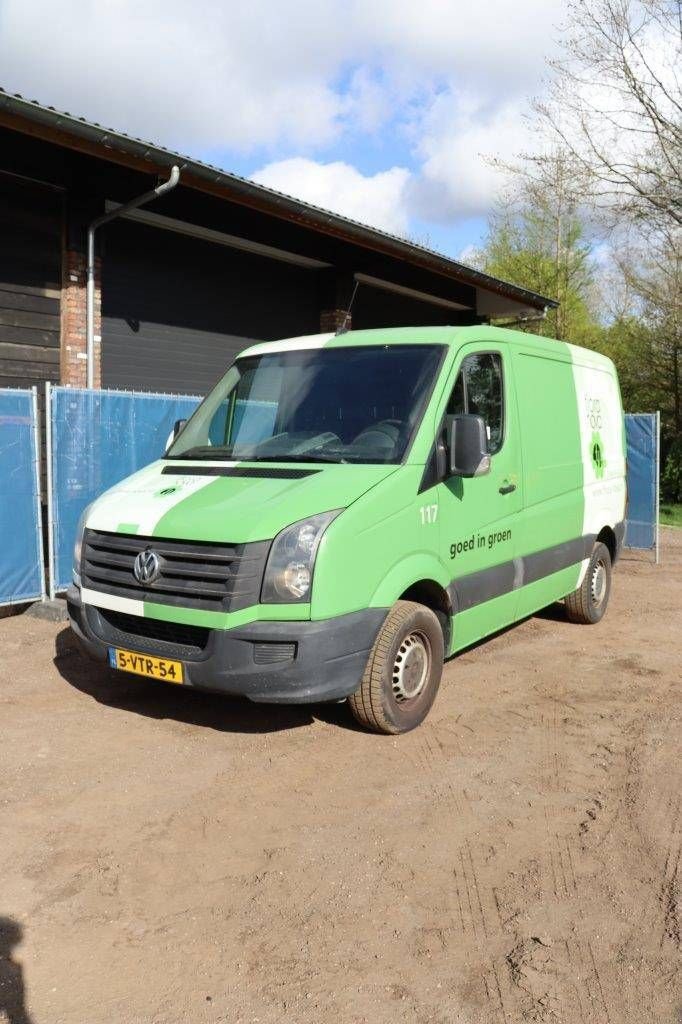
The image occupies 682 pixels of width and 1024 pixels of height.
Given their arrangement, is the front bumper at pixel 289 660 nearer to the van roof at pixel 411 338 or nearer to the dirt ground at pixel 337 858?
the dirt ground at pixel 337 858

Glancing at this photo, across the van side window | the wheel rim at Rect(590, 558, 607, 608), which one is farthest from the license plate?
the wheel rim at Rect(590, 558, 607, 608)

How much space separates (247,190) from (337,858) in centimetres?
866

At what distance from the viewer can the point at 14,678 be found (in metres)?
5.92

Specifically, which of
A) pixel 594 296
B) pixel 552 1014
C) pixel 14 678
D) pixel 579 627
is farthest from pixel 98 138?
pixel 594 296

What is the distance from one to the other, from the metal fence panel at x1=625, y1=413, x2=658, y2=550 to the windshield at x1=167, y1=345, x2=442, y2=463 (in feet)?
23.6

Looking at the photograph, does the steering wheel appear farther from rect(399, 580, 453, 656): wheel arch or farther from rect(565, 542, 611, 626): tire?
rect(565, 542, 611, 626): tire

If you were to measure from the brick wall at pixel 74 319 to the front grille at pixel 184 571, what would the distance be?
6230 mm

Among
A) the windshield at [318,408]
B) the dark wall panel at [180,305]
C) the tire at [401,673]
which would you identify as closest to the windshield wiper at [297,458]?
the windshield at [318,408]

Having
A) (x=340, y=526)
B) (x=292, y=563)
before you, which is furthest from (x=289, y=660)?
(x=340, y=526)

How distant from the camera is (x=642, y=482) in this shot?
38.0 ft

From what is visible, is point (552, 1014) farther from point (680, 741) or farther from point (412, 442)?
point (412, 442)

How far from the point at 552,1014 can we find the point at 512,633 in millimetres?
4828

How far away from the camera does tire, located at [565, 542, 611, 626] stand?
24.2ft

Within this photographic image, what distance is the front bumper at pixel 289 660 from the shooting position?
4.17m
